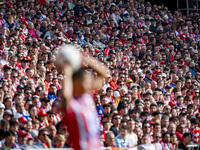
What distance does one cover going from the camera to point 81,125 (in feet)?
9.42

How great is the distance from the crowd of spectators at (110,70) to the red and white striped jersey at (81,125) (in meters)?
0.28

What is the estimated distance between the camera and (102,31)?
13.2 meters

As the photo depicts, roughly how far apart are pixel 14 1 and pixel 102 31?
3.01 metres

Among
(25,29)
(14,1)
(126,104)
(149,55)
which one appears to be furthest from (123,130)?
(14,1)

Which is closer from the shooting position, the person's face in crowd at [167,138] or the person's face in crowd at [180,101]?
Result: the person's face in crowd at [167,138]

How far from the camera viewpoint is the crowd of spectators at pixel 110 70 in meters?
6.79

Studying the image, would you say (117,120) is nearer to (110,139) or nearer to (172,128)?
(110,139)

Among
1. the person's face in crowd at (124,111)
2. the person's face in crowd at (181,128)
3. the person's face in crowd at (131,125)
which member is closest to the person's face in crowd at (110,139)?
the person's face in crowd at (131,125)

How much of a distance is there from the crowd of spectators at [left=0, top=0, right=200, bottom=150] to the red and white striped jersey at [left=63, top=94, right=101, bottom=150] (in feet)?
0.93

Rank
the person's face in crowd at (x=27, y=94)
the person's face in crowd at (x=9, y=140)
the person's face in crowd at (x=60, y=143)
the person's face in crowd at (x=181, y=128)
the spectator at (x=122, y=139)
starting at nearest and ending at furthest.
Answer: the person's face in crowd at (x=9, y=140) → the person's face in crowd at (x=60, y=143) → the spectator at (x=122, y=139) → the person's face in crowd at (x=27, y=94) → the person's face in crowd at (x=181, y=128)

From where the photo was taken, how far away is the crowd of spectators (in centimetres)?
679

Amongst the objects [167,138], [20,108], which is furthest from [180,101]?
[20,108]

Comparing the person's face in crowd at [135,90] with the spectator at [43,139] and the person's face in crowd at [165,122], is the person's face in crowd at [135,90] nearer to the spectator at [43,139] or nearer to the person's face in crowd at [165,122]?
the person's face in crowd at [165,122]

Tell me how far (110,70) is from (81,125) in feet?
23.6
